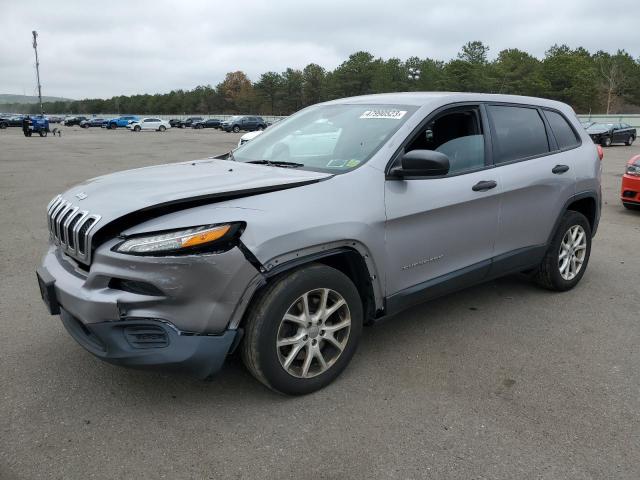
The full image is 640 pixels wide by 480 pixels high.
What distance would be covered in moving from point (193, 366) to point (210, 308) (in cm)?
31

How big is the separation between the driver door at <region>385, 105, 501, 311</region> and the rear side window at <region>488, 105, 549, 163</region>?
0.16 metres

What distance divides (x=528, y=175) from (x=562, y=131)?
903 millimetres

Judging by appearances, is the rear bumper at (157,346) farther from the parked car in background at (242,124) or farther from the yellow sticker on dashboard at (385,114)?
the parked car in background at (242,124)

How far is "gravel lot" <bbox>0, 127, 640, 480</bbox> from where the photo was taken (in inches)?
98.3

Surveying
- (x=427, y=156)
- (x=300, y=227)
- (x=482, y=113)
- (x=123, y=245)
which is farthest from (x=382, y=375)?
(x=482, y=113)

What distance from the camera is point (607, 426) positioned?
280cm

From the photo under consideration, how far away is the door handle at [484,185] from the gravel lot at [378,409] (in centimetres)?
107

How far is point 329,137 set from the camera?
3.80 meters

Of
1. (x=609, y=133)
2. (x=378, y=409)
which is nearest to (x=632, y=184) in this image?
(x=378, y=409)

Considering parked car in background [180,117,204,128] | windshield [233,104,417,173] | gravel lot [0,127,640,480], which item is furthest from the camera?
parked car in background [180,117,204,128]

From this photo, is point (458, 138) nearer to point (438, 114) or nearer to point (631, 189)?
point (438, 114)

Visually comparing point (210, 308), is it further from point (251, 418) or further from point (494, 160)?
point (494, 160)

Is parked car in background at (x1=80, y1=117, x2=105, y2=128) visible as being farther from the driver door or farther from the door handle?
the door handle

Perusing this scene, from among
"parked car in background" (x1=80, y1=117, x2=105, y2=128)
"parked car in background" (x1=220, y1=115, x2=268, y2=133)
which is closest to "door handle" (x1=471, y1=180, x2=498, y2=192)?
"parked car in background" (x1=220, y1=115, x2=268, y2=133)
